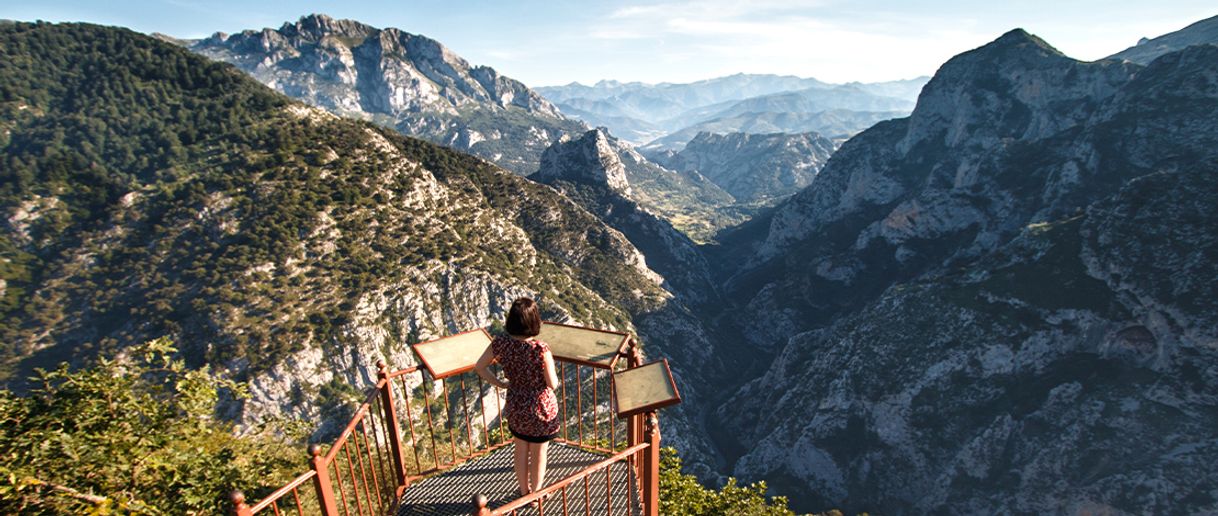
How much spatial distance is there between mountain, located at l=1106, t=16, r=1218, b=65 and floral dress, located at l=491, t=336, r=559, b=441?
221073 millimetres

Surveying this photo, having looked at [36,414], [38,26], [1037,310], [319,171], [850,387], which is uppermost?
[38,26]

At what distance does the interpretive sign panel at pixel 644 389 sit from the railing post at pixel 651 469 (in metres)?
0.23

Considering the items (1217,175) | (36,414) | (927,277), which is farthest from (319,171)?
(1217,175)

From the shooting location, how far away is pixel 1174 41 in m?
170

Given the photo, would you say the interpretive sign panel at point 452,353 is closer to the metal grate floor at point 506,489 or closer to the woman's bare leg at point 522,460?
the woman's bare leg at point 522,460

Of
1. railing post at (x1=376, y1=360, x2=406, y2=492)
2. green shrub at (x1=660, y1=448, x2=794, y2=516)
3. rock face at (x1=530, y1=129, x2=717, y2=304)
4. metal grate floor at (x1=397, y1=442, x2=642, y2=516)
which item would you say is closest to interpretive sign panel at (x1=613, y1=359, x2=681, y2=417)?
metal grate floor at (x1=397, y1=442, x2=642, y2=516)

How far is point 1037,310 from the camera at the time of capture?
57000 millimetres

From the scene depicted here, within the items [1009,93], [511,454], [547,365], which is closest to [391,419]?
[511,454]

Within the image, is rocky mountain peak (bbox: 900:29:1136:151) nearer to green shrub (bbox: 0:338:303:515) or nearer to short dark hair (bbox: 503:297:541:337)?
short dark hair (bbox: 503:297:541:337)

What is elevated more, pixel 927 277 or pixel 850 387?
pixel 927 277

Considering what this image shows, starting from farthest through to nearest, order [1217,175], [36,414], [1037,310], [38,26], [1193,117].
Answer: [38,26] → [1193,117] → [1037,310] → [1217,175] → [36,414]

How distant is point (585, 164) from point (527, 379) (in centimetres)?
Result: 17837

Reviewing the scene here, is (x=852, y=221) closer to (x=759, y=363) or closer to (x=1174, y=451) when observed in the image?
(x=759, y=363)

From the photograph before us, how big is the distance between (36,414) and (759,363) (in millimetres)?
117393
